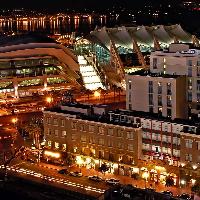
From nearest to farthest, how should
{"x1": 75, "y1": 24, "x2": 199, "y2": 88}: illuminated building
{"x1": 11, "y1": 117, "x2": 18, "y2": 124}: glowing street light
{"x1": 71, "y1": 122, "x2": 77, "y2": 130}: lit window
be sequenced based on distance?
1. {"x1": 71, "y1": 122, "x2": 77, "y2": 130}: lit window
2. {"x1": 11, "y1": 117, "x2": 18, "y2": 124}: glowing street light
3. {"x1": 75, "y1": 24, "x2": 199, "y2": 88}: illuminated building

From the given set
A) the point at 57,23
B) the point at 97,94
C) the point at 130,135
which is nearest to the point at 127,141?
the point at 130,135

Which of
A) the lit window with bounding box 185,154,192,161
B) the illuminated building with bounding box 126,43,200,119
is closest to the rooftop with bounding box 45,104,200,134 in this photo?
the lit window with bounding box 185,154,192,161

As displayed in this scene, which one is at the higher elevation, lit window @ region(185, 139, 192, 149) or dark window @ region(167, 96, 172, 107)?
dark window @ region(167, 96, 172, 107)

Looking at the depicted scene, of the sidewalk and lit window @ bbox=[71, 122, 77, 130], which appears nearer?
the sidewalk

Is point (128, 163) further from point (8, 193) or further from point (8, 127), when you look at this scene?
point (8, 127)

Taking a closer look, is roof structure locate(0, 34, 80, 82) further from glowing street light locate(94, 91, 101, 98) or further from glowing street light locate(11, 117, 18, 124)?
glowing street light locate(11, 117, 18, 124)

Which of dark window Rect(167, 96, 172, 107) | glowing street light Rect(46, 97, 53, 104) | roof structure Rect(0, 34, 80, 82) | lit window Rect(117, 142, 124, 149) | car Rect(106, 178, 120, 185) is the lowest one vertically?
car Rect(106, 178, 120, 185)

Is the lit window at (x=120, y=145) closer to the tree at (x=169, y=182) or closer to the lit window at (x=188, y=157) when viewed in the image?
the tree at (x=169, y=182)

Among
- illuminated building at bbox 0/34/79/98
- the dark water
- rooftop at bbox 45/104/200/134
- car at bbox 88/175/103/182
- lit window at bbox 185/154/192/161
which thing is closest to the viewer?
lit window at bbox 185/154/192/161
